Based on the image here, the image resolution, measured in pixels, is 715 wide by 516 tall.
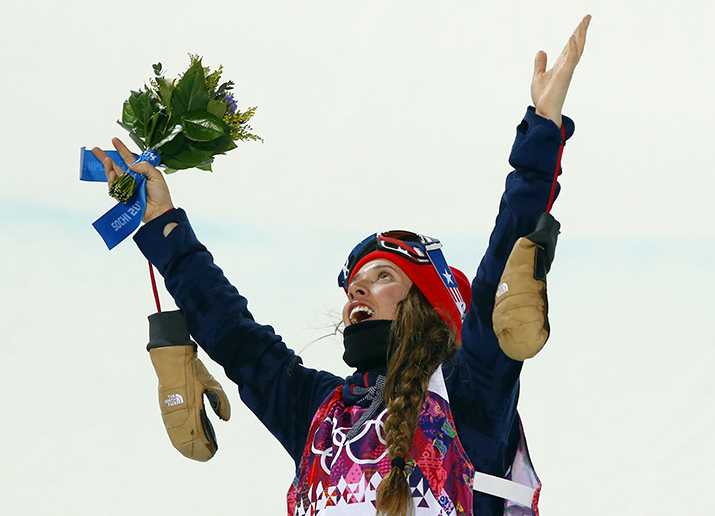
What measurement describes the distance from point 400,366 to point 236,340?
0.51m

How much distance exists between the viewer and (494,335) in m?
1.93

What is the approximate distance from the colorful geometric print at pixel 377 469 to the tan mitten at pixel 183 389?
1.18ft

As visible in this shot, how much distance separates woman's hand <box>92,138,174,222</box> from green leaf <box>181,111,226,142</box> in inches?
6.1

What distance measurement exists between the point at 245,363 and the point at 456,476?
0.69m

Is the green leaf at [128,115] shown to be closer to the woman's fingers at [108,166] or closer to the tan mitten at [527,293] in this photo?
the woman's fingers at [108,166]

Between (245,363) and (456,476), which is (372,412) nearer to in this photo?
(456,476)

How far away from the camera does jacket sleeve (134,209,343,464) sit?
232 cm

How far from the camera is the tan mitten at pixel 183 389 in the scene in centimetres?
231

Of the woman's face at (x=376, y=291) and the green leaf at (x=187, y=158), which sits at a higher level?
the green leaf at (x=187, y=158)

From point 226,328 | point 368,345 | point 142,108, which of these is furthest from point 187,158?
point 368,345

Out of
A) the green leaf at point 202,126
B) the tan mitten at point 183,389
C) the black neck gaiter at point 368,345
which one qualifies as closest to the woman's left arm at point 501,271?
the black neck gaiter at point 368,345

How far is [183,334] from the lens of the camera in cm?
238

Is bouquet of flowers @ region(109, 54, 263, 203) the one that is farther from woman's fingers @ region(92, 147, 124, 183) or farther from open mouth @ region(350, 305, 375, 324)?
open mouth @ region(350, 305, 375, 324)

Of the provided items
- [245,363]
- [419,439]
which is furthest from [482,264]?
[245,363]
